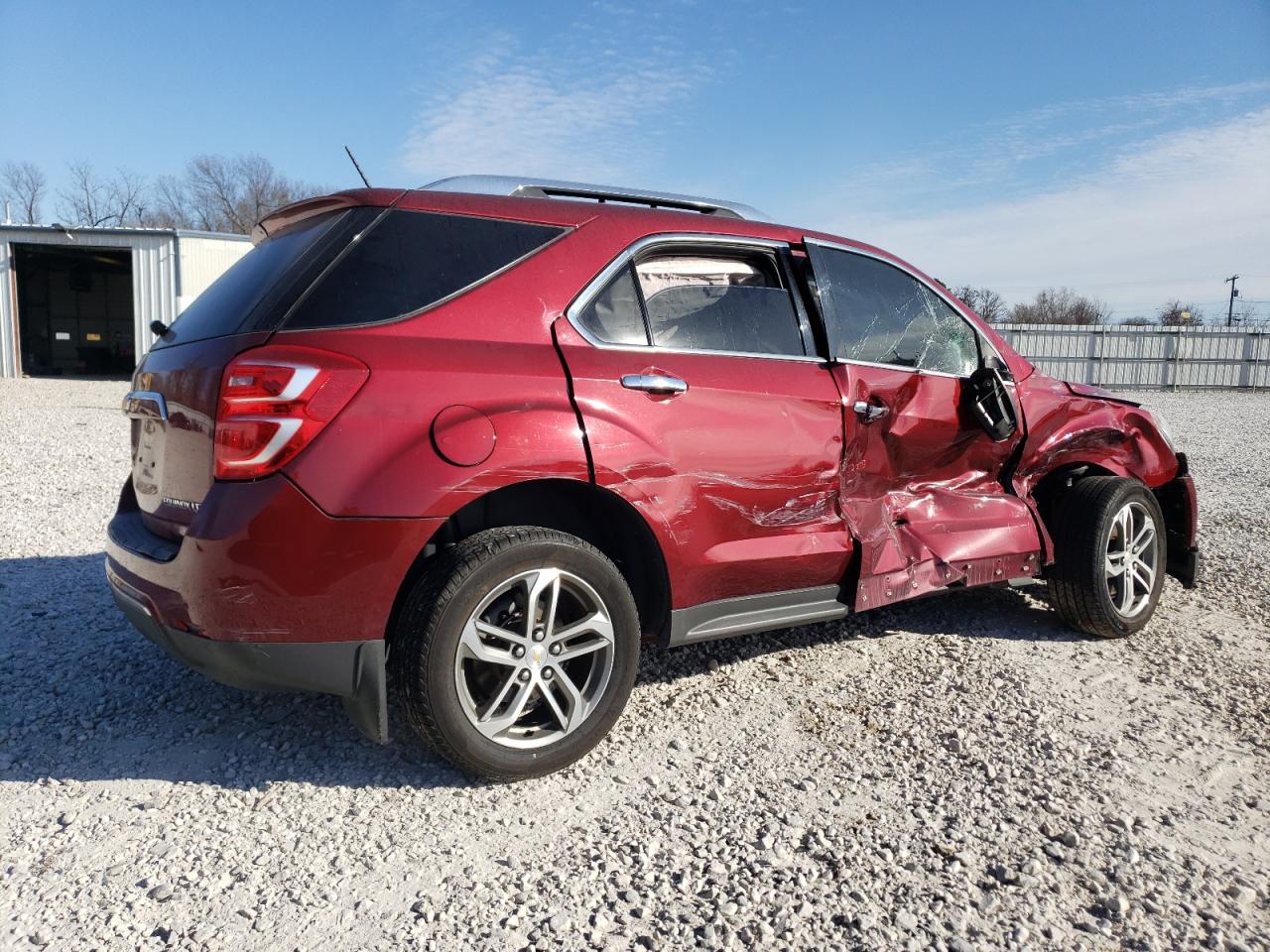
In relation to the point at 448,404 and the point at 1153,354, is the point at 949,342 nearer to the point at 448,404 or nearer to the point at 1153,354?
the point at 448,404

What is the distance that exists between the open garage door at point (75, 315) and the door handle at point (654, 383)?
28.1 m

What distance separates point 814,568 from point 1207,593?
3025 mm

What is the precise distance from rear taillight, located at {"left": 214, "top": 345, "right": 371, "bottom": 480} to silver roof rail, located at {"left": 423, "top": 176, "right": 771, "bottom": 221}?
0.84 metres

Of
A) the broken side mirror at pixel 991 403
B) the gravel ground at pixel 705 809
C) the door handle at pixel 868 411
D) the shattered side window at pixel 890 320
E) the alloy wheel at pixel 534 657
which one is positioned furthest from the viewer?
the broken side mirror at pixel 991 403

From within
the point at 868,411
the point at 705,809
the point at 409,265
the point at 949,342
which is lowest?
the point at 705,809

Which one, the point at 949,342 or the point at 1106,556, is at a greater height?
the point at 949,342

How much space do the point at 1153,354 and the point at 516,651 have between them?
102 ft

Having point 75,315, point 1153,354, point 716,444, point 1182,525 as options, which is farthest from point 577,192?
point 75,315

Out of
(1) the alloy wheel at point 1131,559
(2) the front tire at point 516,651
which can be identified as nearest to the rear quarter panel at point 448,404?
(2) the front tire at point 516,651

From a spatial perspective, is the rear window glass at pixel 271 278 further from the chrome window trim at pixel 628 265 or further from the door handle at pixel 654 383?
the door handle at pixel 654 383

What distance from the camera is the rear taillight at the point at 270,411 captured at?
90.3 inches

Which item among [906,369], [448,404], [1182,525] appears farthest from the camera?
[1182,525]

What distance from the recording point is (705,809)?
2555 millimetres

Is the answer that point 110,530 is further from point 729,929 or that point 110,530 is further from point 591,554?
point 729,929
